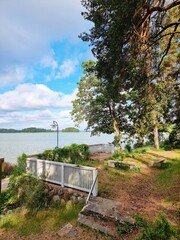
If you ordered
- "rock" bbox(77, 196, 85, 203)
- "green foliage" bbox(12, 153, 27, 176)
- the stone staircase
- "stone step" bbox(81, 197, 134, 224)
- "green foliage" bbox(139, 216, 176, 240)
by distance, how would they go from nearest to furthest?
"green foliage" bbox(139, 216, 176, 240)
the stone staircase
"stone step" bbox(81, 197, 134, 224)
"rock" bbox(77, 196, 85, 203)
"green foliage" bbox(12, 153, 27, 176)

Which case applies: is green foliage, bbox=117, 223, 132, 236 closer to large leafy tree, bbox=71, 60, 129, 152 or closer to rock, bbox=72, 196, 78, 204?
rock, bbox=72, 196, 78, 204

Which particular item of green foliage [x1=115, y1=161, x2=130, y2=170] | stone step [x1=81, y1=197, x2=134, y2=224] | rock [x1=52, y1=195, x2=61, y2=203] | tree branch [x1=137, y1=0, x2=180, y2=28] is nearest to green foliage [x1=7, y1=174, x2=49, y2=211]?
rock [x1=52, y1=195, x2=61, y2=203]

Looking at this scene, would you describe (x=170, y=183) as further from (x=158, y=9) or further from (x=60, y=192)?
(x=158, y=9)

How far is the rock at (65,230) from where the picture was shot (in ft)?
15.2

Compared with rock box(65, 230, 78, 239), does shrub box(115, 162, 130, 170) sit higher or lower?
higher

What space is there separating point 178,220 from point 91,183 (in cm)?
284

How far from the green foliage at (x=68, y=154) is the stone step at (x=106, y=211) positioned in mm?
6482

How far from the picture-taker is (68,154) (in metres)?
12.9

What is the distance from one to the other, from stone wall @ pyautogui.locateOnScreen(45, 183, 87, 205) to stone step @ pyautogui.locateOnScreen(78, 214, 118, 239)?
3.86 ft

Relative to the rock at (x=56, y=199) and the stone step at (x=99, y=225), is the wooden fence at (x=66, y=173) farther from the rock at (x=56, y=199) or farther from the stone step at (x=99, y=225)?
the stone step at (x=99, y=225)

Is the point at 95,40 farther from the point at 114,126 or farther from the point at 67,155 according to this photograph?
the point at 114,126

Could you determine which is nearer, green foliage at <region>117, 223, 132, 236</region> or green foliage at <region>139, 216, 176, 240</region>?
green foliage at <region>139, 216, 176, 240</region>

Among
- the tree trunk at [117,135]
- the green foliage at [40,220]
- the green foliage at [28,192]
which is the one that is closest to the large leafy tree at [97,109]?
the tree trunk at [117,135]

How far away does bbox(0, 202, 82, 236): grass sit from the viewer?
532cm
